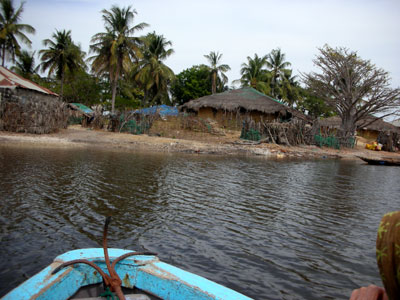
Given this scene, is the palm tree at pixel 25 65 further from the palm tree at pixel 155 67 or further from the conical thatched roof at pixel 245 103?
the conical thatched roof at pixel 245 103

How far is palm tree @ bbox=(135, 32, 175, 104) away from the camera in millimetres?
34562

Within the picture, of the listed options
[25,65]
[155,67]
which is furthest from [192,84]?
[25,65]

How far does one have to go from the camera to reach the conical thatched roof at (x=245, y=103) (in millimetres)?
25906

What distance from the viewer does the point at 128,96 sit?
4078 centimetres

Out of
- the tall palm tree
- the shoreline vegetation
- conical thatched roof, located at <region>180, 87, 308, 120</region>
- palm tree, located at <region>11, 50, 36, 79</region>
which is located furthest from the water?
palm tree, located at <region>11, 50, 36, 79</region>

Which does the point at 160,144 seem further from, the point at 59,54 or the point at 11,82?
A: the point at 59,54

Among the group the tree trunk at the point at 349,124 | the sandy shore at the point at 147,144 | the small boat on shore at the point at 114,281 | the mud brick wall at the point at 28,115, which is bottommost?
the small boat on shore at the point at 114,281

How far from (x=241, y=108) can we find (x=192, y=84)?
43.9 ft

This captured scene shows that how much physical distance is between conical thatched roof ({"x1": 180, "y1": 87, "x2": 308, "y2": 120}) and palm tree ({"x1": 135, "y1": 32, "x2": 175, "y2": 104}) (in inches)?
330

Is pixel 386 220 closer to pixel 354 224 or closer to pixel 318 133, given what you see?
pixel 354 224

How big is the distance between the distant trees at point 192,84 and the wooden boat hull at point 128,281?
36815 mm

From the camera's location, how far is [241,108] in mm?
26828

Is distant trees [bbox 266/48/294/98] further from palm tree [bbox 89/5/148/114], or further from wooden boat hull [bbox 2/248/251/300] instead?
wooden boat hull [bbox 2/248/251/300]

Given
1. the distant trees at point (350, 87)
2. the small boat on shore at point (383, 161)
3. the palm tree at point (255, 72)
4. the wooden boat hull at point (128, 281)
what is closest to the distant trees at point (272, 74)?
the palm tree at point (255, 72)
